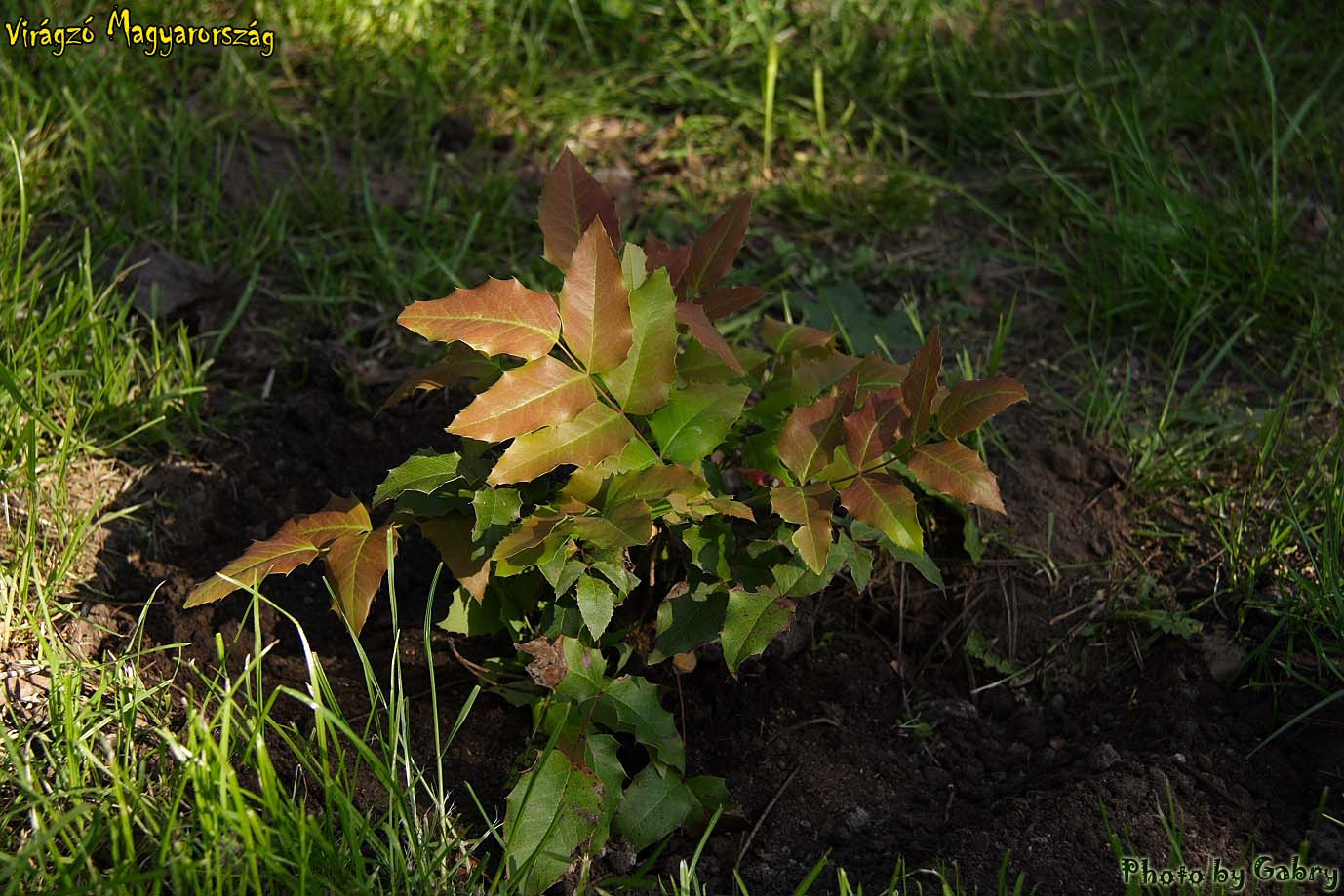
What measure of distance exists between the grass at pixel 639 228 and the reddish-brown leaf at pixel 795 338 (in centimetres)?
75

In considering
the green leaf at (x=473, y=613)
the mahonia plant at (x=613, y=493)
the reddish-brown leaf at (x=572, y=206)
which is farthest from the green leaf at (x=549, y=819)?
the reddish-brown leaf at (x=572, y=206)

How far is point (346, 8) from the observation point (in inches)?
140

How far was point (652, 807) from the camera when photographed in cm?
187

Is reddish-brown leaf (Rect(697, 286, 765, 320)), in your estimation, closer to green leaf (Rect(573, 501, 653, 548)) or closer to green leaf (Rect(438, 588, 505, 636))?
green leaf (Rect(573, 501, 653, 548))

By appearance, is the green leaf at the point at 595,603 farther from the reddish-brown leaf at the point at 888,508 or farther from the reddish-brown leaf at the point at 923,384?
the reddish-brown leaf at the point at 923,384

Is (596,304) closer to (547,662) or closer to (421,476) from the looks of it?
(421,476)

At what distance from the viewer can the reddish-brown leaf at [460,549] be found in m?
1.86

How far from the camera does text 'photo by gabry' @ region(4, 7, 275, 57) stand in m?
3.21

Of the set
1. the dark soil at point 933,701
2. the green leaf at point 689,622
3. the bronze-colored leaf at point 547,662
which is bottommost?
the dark soil at point 933,701

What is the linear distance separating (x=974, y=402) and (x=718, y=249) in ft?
1.57

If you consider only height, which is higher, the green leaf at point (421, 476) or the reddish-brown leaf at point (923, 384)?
the reddish-brown leaf at point (923, 384)

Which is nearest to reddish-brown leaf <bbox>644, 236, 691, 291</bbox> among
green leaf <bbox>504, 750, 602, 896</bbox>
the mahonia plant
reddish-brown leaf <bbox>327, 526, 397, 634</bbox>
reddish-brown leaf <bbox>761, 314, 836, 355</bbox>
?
the mahonia plant

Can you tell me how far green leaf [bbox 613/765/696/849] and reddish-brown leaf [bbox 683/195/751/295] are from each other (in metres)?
0.76

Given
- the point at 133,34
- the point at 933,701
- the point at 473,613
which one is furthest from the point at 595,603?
the point at 133,34
